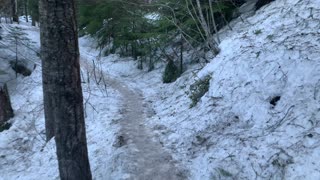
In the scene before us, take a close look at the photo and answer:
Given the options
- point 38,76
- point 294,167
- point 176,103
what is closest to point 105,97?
point 176,103

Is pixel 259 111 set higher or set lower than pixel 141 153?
higher

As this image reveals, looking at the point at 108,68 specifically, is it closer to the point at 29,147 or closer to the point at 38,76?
the point at 38,76

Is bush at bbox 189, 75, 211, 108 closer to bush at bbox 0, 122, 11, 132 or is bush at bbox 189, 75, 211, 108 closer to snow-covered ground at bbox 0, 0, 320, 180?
snow-covered ground at bbox 0, 0, 320, 180

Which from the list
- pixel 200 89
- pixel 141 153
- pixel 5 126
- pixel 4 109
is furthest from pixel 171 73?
pixel 141 153


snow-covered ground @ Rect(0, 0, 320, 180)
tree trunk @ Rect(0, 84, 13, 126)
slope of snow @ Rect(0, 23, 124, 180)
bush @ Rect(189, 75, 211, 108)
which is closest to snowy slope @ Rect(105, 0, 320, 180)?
snow-covered ground @ Rect(0, 0, 320, 180)

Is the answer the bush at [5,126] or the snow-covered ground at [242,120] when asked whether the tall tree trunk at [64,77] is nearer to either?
the snow-covered ground at [242,120]

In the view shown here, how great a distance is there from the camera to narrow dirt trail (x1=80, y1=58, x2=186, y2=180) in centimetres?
601

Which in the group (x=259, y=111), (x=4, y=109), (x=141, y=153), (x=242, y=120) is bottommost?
(x=4, y=109)

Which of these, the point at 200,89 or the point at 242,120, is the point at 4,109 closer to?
the point at 200,89

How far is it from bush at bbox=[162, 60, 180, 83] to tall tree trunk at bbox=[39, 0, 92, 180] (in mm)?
8901

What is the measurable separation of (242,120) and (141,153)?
2.08 meters

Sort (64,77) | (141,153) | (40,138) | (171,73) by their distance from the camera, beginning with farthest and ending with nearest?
(171,73), (40,138), (141,153), (64,77)

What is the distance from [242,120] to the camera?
267 inches

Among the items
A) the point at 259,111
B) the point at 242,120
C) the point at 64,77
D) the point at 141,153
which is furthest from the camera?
the point at 141,153
